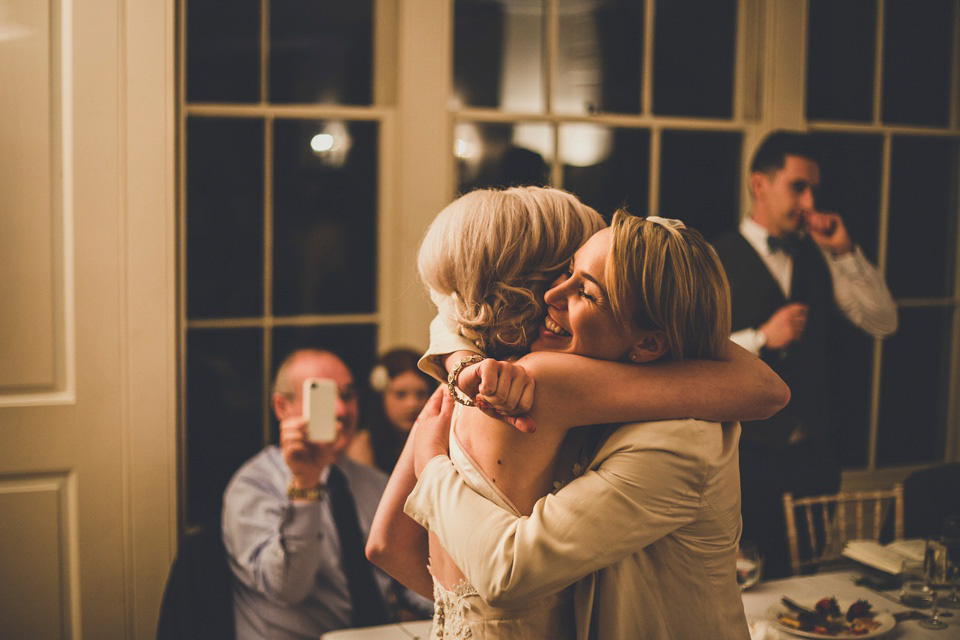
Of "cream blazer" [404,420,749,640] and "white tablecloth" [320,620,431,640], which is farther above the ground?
"cream blazer" [404,420,749,640]

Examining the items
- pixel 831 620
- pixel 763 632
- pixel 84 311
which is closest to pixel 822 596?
pixel 831 620

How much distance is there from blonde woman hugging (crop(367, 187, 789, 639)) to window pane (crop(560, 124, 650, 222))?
189 centimetres

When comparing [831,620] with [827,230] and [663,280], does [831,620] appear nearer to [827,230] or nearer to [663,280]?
[663,280]

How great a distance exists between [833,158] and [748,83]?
1.46 ft

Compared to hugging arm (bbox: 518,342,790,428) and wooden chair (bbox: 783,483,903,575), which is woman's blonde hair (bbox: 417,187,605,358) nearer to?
hugging arm (bbox: 518,342,790,428)

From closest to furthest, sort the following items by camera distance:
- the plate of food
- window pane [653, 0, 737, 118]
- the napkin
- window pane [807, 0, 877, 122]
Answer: the napkin < the plate of food < window pane [653, 0, 737, 118] < window pane [807, 0, 877, 122]

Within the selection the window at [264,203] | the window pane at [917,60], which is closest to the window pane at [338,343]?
the window at [264,203]

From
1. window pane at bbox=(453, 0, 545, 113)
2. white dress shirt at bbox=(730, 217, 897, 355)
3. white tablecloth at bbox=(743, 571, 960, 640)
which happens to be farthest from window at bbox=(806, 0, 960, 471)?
white tablecloth at bbox=(743, 571, 960, 640)

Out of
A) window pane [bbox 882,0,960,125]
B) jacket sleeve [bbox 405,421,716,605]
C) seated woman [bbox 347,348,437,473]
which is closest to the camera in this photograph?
jacket sleeve [bbox 405,421,716,605]

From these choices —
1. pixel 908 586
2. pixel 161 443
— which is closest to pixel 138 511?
pixel 161 443

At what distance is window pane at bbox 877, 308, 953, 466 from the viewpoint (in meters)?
3.50

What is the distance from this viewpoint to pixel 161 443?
8.50 feet

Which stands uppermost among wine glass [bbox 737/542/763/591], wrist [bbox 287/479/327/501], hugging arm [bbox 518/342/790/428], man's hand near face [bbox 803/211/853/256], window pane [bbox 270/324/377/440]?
man's hand near face [bbox 803/211/853/256]

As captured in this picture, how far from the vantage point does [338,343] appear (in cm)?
292
